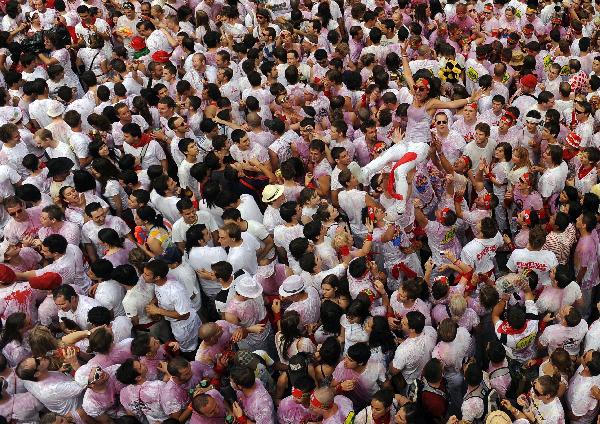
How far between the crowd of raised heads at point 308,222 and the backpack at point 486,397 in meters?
0.02

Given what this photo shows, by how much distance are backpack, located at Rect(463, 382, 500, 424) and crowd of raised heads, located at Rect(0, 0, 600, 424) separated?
2 centimetres

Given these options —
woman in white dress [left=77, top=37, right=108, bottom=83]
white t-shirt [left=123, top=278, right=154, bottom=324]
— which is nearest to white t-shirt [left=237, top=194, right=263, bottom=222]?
white t-shirt [left=123, top=278, right=154, bottom=324]

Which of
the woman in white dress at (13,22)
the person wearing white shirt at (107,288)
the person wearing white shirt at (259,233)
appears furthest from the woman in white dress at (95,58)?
the person wearing white shirt at (107,288)

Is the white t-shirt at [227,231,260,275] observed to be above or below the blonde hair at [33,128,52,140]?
below

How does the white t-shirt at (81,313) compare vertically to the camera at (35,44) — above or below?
below

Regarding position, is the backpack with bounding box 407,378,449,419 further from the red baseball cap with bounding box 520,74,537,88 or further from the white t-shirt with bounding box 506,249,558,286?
the red baseball cap with bounding box 520,74,537,88

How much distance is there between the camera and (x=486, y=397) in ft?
17.7

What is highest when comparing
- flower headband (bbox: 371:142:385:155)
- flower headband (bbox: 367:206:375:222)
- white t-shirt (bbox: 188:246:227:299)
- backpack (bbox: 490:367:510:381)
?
flower headband (bbox: 371:142:385:155)

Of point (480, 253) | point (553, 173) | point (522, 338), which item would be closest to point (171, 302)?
point (480, 253)

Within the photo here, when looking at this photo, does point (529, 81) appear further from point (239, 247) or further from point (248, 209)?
point (239, 247)

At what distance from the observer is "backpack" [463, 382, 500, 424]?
17.5ft

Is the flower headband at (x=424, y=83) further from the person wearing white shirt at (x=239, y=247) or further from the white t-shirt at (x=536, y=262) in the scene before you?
the person wearing white shirt at (x=239, y=247)

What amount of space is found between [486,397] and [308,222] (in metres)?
2.62

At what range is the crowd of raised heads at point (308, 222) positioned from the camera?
5641 millimetres
